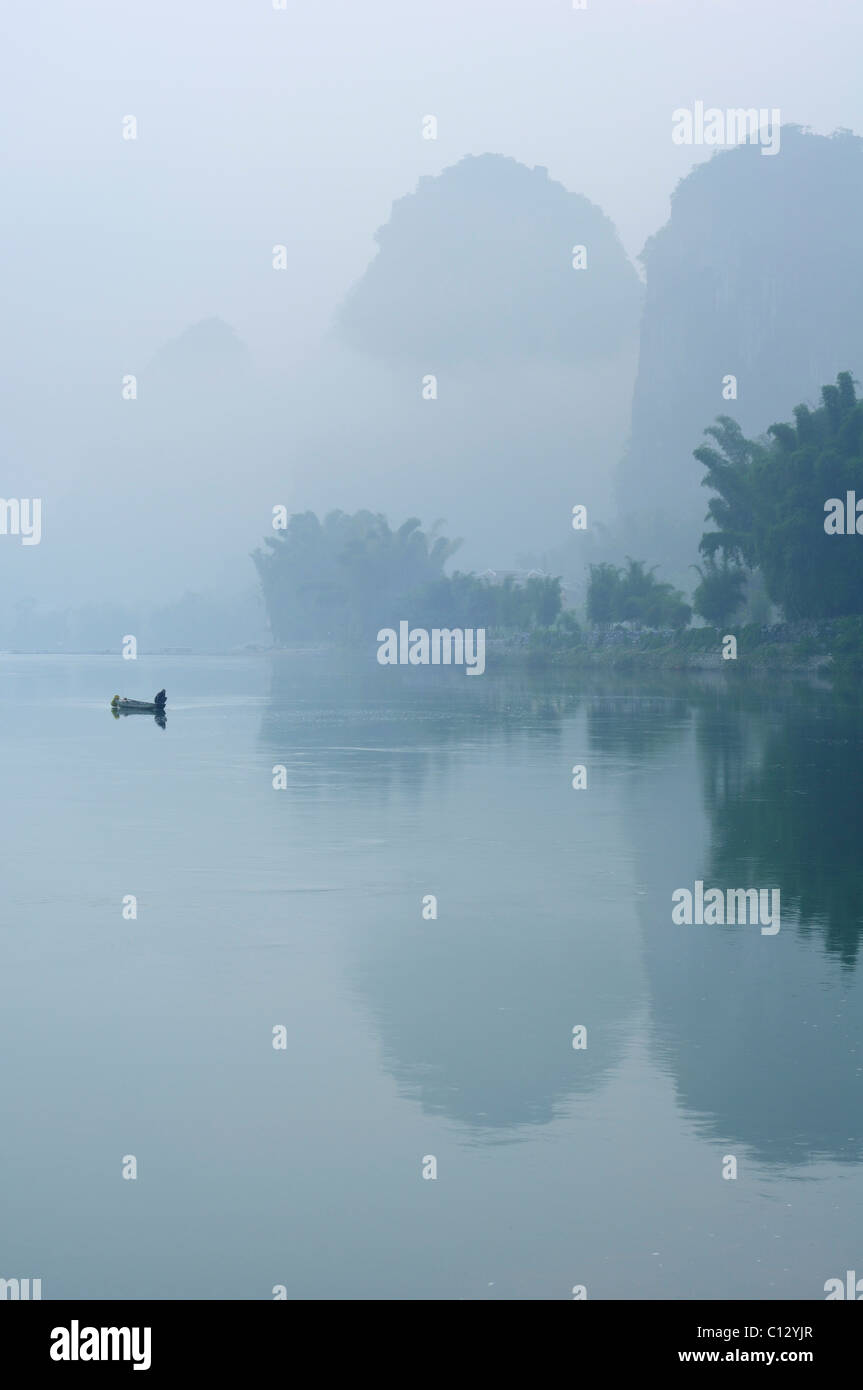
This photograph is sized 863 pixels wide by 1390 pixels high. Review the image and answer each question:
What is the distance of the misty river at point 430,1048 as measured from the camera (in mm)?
8055

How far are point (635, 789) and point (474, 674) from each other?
66.9 m

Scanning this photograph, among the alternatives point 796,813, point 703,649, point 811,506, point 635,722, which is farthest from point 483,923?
point 703,649

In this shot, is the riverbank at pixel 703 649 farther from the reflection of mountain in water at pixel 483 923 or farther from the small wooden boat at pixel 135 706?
the reflection of mountain in water at pixel 483 923

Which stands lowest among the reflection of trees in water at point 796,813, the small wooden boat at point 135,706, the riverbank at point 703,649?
the reflection of trees in water at point 796,813

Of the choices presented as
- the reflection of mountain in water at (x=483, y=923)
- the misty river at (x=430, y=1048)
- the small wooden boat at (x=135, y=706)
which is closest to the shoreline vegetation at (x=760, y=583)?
the small wooden boat at (x=135, y=706)

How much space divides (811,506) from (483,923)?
61432mm

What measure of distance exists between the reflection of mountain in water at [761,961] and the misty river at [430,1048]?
0.14ft

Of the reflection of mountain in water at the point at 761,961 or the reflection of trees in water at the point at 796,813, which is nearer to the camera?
the reflection of mountain in water at the point at 761,961

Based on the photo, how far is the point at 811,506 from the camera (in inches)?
2926

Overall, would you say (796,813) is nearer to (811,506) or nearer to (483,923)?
(483,923)

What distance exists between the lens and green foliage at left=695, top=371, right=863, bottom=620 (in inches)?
2923

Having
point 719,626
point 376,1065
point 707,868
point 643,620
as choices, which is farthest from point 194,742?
point 643,620

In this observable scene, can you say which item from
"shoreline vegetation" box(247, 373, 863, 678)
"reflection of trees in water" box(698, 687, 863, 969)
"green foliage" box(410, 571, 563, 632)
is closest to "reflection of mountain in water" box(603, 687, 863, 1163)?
"reflection of trees in water" box(698, 687, 863, 969)

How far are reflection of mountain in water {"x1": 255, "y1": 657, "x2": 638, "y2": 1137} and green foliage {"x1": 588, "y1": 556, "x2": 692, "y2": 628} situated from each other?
217ft
